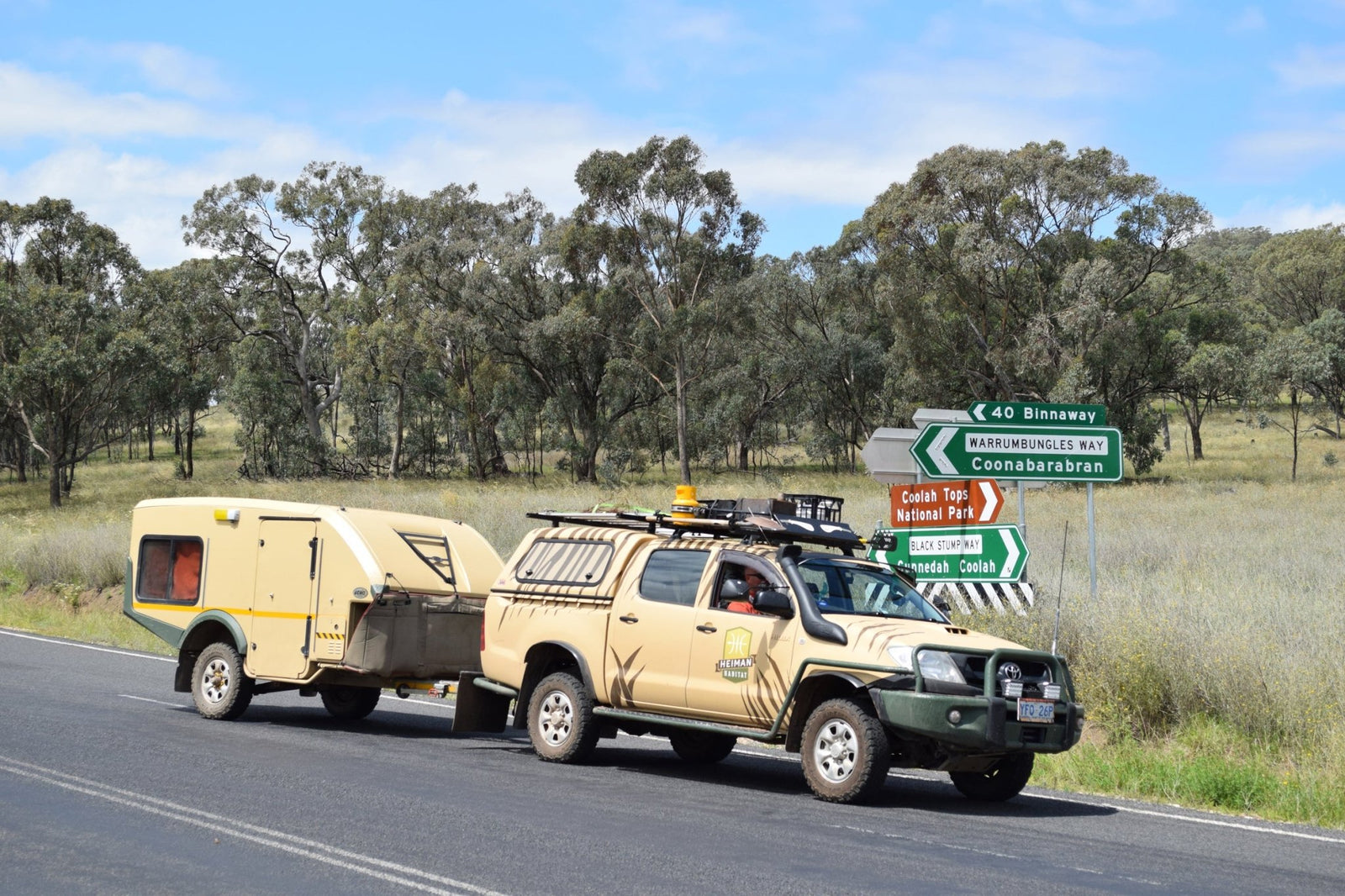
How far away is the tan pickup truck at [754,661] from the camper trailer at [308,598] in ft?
3.67

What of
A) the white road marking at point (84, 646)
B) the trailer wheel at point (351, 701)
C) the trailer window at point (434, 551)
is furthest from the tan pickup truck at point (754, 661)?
the white road marking at point (84, 646)

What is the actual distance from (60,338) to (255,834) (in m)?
55.1

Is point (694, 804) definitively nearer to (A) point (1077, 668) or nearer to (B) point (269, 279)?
(A) point (1077, 668)

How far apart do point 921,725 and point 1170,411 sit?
302ft

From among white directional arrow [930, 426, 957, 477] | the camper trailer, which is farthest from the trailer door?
white directional arrow [930, 426, 957, 477]

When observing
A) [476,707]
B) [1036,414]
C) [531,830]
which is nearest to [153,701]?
[476,707]

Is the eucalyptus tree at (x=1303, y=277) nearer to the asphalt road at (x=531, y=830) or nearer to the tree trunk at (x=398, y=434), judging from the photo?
the tree trunk at (x=398, y=434)

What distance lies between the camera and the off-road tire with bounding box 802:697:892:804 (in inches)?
328

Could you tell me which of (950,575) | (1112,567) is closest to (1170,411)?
(1112,567)

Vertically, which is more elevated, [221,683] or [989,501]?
[989,501]

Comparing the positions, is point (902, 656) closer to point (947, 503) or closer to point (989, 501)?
point (989, 501)

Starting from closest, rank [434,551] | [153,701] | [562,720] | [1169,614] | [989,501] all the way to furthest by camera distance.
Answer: [562,720] < [1169,614] < [434,551] < [989,501] < [153,701]

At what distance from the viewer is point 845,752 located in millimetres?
8523

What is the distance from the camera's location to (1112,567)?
68.7 feet
